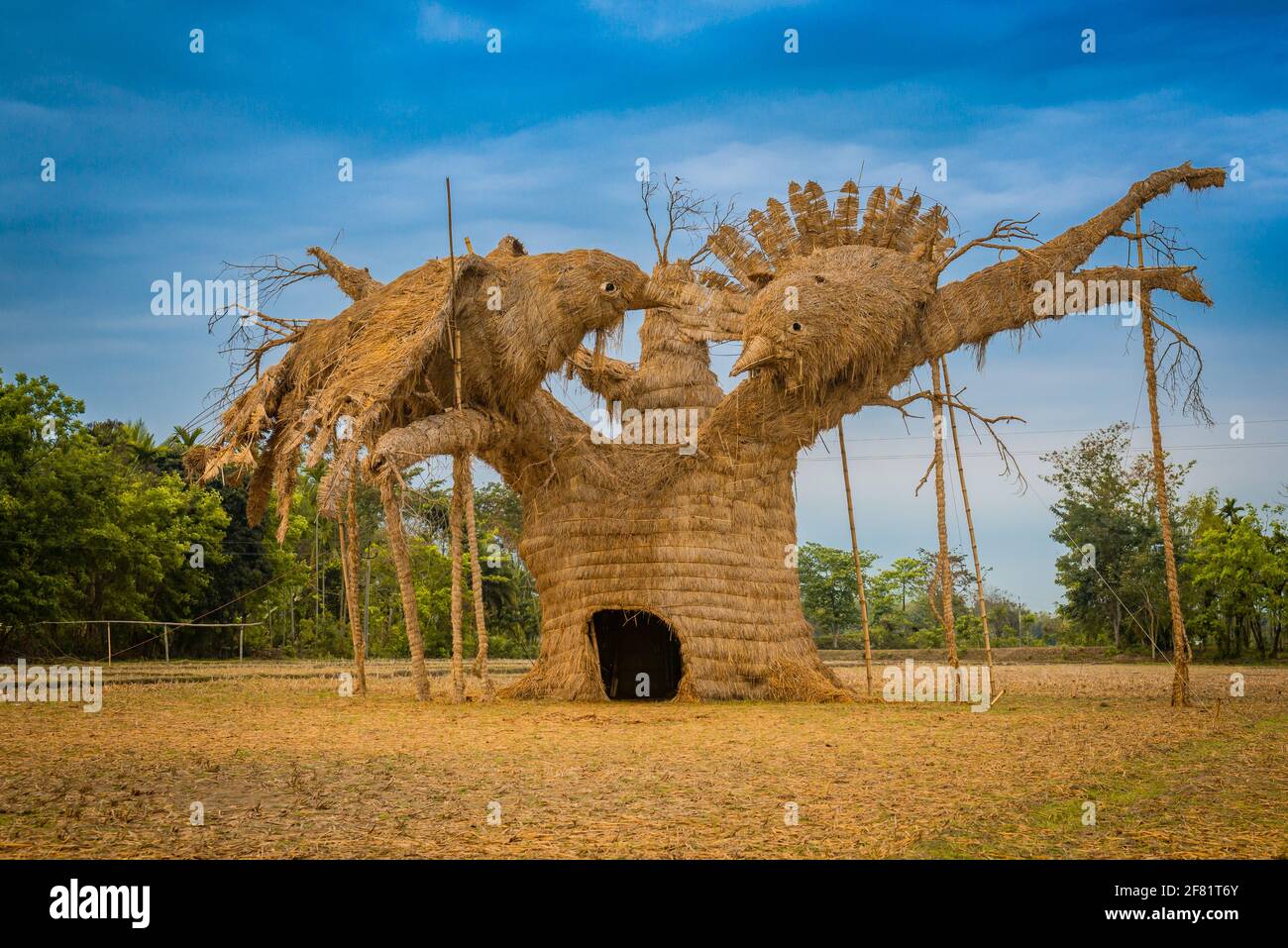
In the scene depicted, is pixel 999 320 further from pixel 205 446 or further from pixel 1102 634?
pixel 1102 634

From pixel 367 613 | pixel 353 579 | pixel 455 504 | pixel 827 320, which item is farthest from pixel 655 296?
pixel 367 613

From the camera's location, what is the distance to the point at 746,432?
51.5 feet

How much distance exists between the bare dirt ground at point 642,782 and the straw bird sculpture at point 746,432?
5.86 feet

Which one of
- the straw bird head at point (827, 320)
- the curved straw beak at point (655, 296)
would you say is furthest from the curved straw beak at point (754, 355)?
the curved straw beak at point (655, 296)

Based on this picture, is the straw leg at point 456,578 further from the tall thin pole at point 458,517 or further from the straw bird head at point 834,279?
the straw bird head at point 834,279

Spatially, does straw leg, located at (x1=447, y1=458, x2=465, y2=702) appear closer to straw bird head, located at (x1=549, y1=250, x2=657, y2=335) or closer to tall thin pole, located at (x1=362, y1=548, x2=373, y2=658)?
straw bird head, located at (x1=549, y1=250, x2=657, y2=335)

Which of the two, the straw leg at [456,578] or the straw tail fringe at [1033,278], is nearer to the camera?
the straw leg at [456,578]

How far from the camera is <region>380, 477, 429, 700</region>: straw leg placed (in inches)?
507

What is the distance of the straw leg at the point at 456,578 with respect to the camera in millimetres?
13617

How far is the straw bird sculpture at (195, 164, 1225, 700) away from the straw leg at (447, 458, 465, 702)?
1.90 ft

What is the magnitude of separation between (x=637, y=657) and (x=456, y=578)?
219 inches

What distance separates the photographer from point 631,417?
55.9 ft

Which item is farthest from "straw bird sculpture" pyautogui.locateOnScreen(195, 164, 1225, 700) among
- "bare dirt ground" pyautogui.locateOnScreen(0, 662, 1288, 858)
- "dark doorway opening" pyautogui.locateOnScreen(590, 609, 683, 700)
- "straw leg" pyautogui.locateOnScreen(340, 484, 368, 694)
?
"dark doorway opening" pyautogui.locateOnScreen(590, 609, 683, 700)
